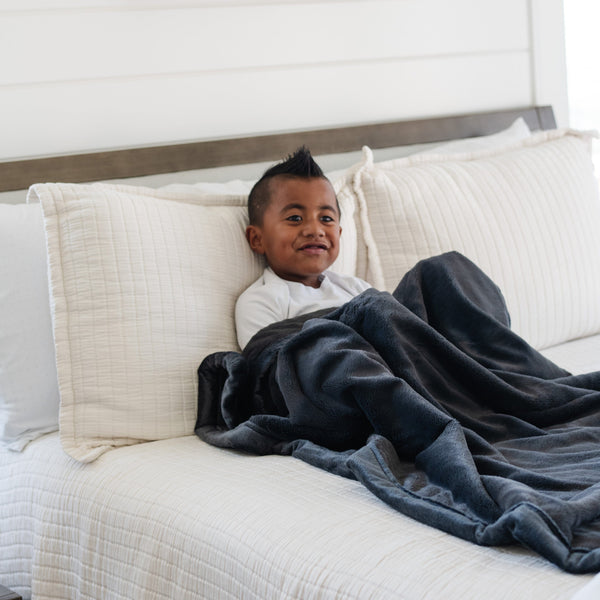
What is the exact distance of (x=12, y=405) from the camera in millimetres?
1544

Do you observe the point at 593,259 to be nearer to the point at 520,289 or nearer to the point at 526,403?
the point at 520,289

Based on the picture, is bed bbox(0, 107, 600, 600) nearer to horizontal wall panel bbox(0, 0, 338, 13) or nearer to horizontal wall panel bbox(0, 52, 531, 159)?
horizontal wall panel bbox(0, 52, 531, 159)

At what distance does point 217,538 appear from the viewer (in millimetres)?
1162

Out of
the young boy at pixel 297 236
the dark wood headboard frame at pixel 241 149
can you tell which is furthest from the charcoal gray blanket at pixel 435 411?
the dark wood headboard frame at pixel 241 149

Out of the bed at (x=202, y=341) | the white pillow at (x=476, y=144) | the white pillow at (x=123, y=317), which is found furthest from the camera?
the white pillow at (x=476, y=144)

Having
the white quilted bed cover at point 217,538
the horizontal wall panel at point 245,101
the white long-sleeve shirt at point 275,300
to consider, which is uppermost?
the horizontal wall panel at point 245,101

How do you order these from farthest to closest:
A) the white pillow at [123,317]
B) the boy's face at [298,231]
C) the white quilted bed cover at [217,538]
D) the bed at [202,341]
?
the boy's face at [298,231] → the white pillow at [123,317] → the bed at [202,341] → the white quilted bed cover at [217,538]

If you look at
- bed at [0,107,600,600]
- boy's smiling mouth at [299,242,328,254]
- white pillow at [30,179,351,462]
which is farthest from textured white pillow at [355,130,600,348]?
white pillow at [30,179,351,462]

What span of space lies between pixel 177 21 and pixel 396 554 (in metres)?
1.49

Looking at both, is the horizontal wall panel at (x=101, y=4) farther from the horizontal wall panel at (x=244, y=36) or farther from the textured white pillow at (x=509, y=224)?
the textured white pillow at (x=509, y=224)

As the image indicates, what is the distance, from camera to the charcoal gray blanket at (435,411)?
3.43 feet

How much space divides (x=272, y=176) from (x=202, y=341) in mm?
397

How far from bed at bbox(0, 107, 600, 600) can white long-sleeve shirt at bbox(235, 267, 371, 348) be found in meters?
0.03

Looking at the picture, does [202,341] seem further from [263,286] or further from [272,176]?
[272,176]
